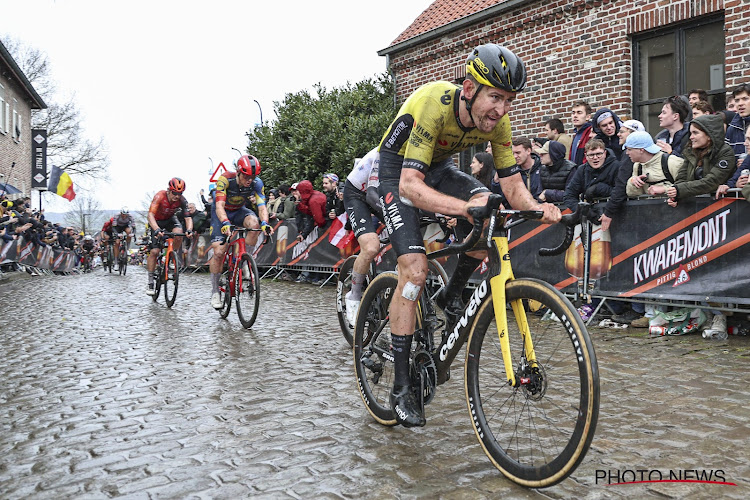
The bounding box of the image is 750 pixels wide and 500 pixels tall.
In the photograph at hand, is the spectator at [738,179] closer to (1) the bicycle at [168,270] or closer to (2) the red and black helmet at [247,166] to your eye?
(2) the red and black helmet at [247,166]

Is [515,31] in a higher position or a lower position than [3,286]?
higher

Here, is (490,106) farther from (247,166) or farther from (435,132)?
(247,166)

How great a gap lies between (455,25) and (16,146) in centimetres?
3004

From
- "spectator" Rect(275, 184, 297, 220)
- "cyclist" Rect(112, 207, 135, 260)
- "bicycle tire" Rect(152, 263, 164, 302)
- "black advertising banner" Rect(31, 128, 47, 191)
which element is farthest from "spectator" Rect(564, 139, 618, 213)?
"black advertising banner" Rect(31, 128, 47, 191)

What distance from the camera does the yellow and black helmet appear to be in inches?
136

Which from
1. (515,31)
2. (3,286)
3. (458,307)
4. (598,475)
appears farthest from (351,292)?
(3,286)

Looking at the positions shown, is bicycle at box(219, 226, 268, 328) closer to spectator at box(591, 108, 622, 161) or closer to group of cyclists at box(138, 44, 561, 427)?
group of cyclists at box(138, 44, 561, 427)

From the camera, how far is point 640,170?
8.00 m

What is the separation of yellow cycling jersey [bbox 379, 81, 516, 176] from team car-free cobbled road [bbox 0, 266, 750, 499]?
63.4 inches

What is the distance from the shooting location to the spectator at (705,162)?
7129 mm

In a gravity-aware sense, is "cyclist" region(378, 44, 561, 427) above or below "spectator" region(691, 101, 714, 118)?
below

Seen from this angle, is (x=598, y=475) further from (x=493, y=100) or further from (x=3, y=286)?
(x=3, y=286)

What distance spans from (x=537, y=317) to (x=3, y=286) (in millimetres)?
16891

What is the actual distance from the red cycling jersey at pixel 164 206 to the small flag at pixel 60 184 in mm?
26114
